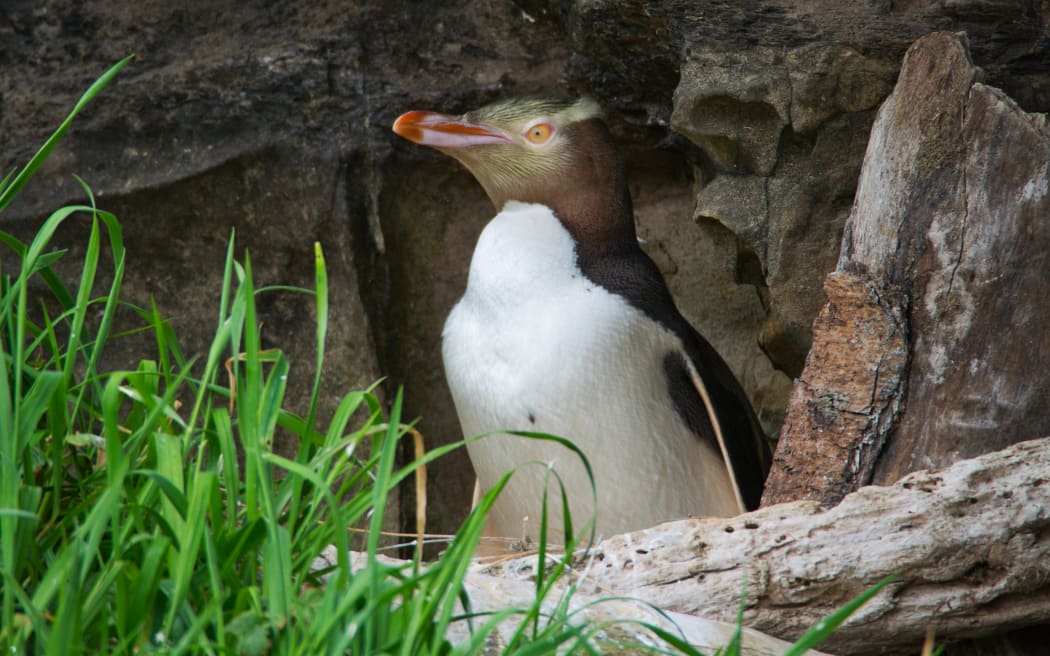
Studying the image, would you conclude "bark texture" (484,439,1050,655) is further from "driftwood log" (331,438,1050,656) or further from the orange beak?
the orange beak

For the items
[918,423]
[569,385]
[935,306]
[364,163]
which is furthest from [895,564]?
[364,163]

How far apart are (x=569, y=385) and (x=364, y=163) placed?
2.92ft

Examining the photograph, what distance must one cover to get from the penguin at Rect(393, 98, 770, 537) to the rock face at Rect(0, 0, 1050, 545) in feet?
0.80

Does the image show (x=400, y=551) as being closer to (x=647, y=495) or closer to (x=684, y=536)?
(x=647, y=495)

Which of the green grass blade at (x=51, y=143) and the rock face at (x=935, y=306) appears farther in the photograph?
the rock face at (x=935, y=306)

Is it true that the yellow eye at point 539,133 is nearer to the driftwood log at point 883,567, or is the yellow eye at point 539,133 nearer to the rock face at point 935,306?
the rock face at point 935,306

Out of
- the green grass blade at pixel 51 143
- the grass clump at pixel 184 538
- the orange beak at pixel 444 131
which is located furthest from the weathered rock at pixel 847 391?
the green grass blade at pixel 51 143

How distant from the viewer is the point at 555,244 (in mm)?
2428

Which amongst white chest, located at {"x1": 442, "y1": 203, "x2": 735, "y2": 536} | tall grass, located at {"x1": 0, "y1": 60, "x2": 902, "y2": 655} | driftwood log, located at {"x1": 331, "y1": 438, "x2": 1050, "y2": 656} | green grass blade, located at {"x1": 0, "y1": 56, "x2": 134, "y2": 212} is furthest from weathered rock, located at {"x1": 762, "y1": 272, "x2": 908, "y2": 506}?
green grass blade, located at {"x1": 0, "y1": 56, "x2": 134, "y2": 212}

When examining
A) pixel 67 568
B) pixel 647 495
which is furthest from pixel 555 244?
pixel 67 568

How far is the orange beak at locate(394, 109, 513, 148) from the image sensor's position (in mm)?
2459

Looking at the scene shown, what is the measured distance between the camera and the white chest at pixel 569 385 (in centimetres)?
229

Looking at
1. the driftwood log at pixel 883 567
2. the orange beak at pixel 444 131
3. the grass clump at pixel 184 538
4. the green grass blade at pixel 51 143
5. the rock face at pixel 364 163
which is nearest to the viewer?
the grass clump at pixel 184 538

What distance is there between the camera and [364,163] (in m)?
2.88
